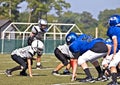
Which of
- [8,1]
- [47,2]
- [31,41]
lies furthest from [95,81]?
[47,2]

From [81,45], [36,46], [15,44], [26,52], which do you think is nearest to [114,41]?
[81,45]

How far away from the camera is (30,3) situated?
75062mm

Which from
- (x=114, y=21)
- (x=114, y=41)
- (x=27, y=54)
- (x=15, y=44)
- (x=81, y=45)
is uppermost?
(x=114, y=21)

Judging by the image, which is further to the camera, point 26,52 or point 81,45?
point 26,52

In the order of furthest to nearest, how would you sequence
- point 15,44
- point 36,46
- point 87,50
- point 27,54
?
point 15,44 → point 36,46 → point 27,54 → point 87,50

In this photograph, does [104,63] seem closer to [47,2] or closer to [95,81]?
[95,81]

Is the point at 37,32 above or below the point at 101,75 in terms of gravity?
above

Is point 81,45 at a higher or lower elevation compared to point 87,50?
higher

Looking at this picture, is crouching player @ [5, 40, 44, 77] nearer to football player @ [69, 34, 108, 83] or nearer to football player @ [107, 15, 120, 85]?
football player @ [69, 34, 108, 83]

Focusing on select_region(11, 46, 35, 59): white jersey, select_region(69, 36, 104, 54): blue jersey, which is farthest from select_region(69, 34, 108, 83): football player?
select_region(11, 46, 35, 59): white jersey

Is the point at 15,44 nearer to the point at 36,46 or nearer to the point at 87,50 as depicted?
the point at 36,46

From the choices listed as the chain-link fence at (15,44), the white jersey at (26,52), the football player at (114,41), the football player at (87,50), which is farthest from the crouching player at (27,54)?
the chain-link fence at (15,44)

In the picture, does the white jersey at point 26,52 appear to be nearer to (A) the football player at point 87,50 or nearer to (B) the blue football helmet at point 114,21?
(A) the football player at point 87,50

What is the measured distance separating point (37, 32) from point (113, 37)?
164 inches
